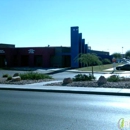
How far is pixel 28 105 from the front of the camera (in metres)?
10.9

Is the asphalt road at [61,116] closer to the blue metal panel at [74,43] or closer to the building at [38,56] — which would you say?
the blue metal panel at [74,43]

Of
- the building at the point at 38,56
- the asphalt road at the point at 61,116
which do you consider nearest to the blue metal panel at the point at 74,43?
the building at the point at 38,56

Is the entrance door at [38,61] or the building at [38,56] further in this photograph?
the entrance door at [38,61]

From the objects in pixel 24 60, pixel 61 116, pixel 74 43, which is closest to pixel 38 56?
pixel 24 60

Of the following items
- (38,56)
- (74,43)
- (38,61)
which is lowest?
(38,61)

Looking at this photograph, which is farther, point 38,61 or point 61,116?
point 38,61

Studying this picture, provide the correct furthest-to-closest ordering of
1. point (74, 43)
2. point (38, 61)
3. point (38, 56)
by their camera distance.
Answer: point (38, 61)
point (38, 56)
point (74, 43)

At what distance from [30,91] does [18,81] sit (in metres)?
5.64

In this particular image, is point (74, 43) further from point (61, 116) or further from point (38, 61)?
point (61, 116)

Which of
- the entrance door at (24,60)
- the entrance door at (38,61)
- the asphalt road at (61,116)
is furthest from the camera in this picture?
the entrance door at (24,60)

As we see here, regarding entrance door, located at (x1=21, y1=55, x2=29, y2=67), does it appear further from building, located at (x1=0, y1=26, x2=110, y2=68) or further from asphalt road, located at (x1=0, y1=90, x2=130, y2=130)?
asphalt road, located at (x1=0, y1=90, x2=130, y2=130)

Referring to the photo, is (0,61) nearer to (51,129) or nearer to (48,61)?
(48,61)

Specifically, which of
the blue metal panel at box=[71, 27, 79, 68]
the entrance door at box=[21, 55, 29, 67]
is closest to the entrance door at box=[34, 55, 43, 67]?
the entrance door at box=[21, 55, 29, 67]

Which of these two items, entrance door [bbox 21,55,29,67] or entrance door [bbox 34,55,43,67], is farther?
entrance door [bbox 21,55,29,67]
